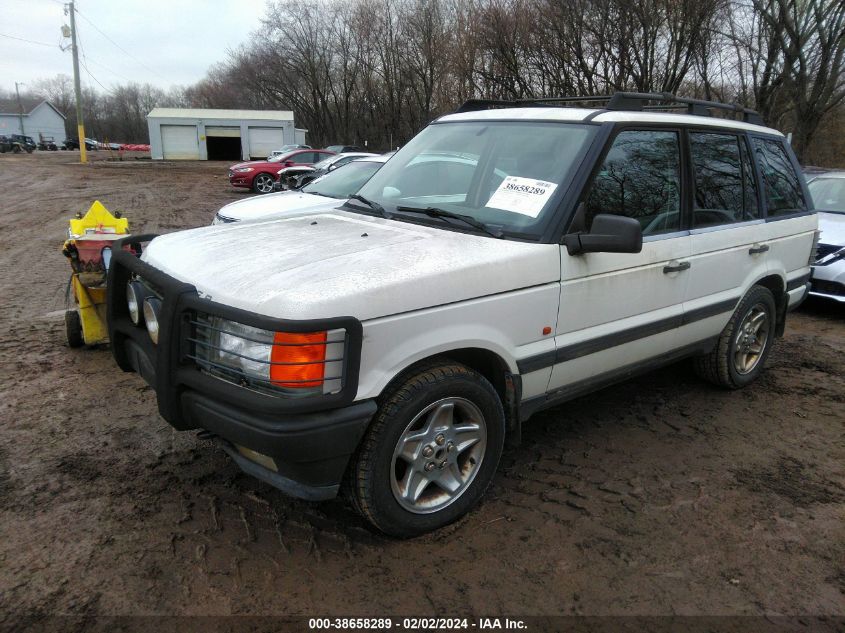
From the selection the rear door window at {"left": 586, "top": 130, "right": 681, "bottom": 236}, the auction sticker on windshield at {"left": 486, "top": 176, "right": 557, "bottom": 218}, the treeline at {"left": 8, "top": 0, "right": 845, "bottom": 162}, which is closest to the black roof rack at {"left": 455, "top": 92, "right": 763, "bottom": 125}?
the rear door window at {"left": 586, "top": 130, "right": 681, "bottom": 236}

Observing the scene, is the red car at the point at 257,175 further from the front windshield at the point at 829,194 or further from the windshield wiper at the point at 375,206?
the windshield wiper at the point at 375,206

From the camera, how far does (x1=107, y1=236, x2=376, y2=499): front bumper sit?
2305mm

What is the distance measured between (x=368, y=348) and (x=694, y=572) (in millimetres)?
1752

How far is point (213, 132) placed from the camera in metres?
50.8

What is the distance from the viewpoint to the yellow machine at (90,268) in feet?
15.9

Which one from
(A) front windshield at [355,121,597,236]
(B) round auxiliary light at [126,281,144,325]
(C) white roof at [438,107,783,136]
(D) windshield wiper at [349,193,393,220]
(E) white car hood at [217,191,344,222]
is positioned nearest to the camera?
(B) round auxiliary light at [126,281,144,325]

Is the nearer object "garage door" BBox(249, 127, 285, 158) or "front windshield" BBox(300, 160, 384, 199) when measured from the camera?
"front windshield" BBox(300, 160, 384, 199)

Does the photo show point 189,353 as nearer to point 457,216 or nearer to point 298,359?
point 298,359

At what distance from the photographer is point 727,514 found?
3113 mm

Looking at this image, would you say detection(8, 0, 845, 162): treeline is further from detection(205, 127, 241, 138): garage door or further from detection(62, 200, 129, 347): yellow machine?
detection(62, 200, 129, 347): yellow machine

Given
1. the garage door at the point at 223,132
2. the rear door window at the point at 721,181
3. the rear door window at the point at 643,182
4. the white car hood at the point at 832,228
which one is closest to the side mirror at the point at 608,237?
the rear door window at the point at 643,182

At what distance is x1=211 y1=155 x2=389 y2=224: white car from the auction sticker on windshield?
392cm

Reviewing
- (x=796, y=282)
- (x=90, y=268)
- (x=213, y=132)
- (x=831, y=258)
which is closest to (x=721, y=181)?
(x=796, y=282)

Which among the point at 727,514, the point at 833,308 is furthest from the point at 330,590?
the point at 833,308
